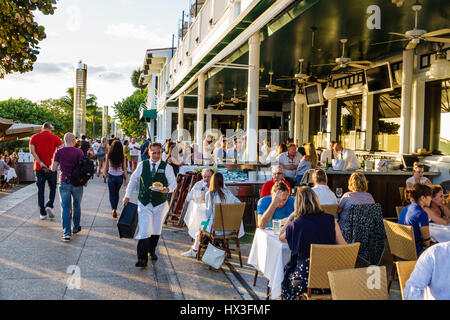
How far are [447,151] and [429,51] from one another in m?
2.81

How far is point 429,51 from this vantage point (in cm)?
1129

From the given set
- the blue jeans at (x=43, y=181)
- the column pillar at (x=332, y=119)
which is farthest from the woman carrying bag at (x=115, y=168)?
the column pillar at (x=332, y=119)

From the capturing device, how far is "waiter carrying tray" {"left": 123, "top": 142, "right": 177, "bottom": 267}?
5625 millimetres

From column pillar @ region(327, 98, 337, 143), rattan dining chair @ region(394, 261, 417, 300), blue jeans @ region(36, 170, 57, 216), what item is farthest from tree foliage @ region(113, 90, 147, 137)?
rattan dining chair @ region(394, 261, 417, 300)

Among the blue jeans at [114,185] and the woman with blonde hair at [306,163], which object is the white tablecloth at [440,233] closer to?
the woman with blonde hair at [306,163]

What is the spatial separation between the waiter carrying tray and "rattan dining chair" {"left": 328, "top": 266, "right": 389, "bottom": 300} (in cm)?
313

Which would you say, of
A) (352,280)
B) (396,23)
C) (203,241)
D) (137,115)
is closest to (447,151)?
(396,23)

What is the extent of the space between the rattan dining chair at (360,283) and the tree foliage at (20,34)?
4379mm

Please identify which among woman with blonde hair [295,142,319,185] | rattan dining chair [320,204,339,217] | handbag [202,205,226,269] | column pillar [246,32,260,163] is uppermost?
column pillar [246,32,260,163]

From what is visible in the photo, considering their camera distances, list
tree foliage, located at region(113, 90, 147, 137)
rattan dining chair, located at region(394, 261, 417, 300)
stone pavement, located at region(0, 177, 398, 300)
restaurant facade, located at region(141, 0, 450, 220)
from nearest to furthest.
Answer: rattan dining chair, located at region(394, 261, 417, 300), stone pavement, located at region(0, 177, 398, 300), restaurant facade, located at region(141, 0, 450, 220), tree foliage, located at region(113, 90, 147, 137)

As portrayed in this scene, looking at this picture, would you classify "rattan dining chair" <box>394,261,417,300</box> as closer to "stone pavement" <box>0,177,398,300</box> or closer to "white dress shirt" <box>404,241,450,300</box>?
"white dress shirt" <box>404,241,450,300</box>

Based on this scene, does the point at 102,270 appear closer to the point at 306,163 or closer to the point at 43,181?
the point at 43,181

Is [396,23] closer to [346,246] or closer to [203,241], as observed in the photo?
[203,241]

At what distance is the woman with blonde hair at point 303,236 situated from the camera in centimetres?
390
